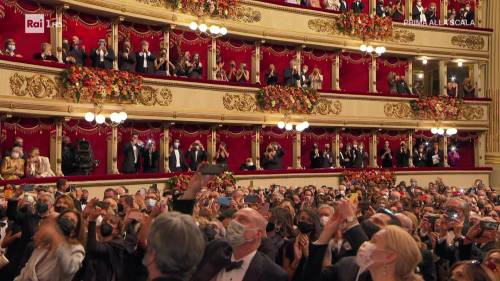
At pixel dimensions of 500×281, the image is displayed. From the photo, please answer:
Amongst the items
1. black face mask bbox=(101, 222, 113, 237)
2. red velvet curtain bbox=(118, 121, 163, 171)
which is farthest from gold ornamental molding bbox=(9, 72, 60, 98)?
black face mask bbox=(101, 222, 113, 237)

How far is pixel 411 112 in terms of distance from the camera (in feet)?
96.2

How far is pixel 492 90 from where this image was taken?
102ft

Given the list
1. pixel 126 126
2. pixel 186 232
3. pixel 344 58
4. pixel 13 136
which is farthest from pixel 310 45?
pixel 186 232

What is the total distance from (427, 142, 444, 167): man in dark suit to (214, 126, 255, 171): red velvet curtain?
8.58m

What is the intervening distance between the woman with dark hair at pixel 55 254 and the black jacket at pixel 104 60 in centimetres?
1461

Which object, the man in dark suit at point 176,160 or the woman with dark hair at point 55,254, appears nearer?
the woman with dark hair at point 55,254

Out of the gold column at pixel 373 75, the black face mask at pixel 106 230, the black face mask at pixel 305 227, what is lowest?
the black face mask at pixel 106 230

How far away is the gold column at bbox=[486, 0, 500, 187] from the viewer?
101 feet

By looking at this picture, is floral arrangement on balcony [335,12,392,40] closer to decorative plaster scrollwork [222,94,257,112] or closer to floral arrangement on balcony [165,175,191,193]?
decorative plaster scrollwork [222,94,257,112]

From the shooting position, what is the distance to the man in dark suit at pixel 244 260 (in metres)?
4.87

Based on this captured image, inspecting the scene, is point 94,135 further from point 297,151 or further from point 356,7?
point 356,7

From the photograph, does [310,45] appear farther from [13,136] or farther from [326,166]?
[13,136]

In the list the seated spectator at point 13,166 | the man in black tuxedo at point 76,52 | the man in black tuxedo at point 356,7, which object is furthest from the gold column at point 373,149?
the seated spectator at point 13,166

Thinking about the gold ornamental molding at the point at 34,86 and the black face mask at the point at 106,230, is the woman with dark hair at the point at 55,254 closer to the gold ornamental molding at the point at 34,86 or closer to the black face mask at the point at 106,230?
the black face mask at the point at 106,230
